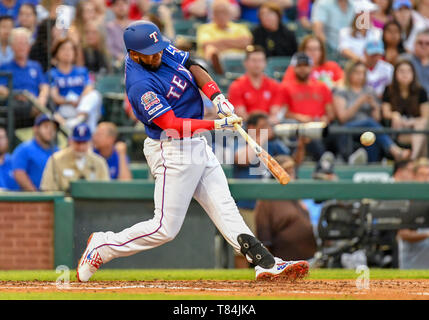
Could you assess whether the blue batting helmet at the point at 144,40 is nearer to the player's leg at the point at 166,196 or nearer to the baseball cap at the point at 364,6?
the player's leg at the point at 166,196

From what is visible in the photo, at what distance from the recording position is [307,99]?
1130cm

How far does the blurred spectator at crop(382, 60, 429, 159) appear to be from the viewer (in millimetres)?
11523

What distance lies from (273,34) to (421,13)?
8.80 feet

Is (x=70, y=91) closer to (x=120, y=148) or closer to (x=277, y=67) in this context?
(x=120, y=148)

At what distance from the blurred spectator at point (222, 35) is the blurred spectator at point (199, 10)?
647 mm

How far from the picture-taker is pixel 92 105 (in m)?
11.0

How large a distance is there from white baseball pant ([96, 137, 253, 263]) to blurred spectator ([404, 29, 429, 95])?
6371 mm

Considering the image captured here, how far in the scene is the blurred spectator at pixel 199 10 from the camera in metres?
13.5

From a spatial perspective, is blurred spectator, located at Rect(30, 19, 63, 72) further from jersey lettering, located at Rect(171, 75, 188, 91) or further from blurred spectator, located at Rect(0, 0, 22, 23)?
jersey lettering, located at Rect(171, 75, 188, 91)

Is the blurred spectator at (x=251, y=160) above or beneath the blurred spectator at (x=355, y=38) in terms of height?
beneath

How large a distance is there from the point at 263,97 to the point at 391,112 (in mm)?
1829

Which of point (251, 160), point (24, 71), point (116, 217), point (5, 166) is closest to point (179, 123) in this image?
point (116, 217)

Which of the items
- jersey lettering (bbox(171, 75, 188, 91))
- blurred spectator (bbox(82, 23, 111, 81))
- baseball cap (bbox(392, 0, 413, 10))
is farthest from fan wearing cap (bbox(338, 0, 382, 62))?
jersey lettering (bbox(171, 75, 188, 91))

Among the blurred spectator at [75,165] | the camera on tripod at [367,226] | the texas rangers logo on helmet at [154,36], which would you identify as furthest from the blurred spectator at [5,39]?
the texas rangers logo on helmet at [154,36]
